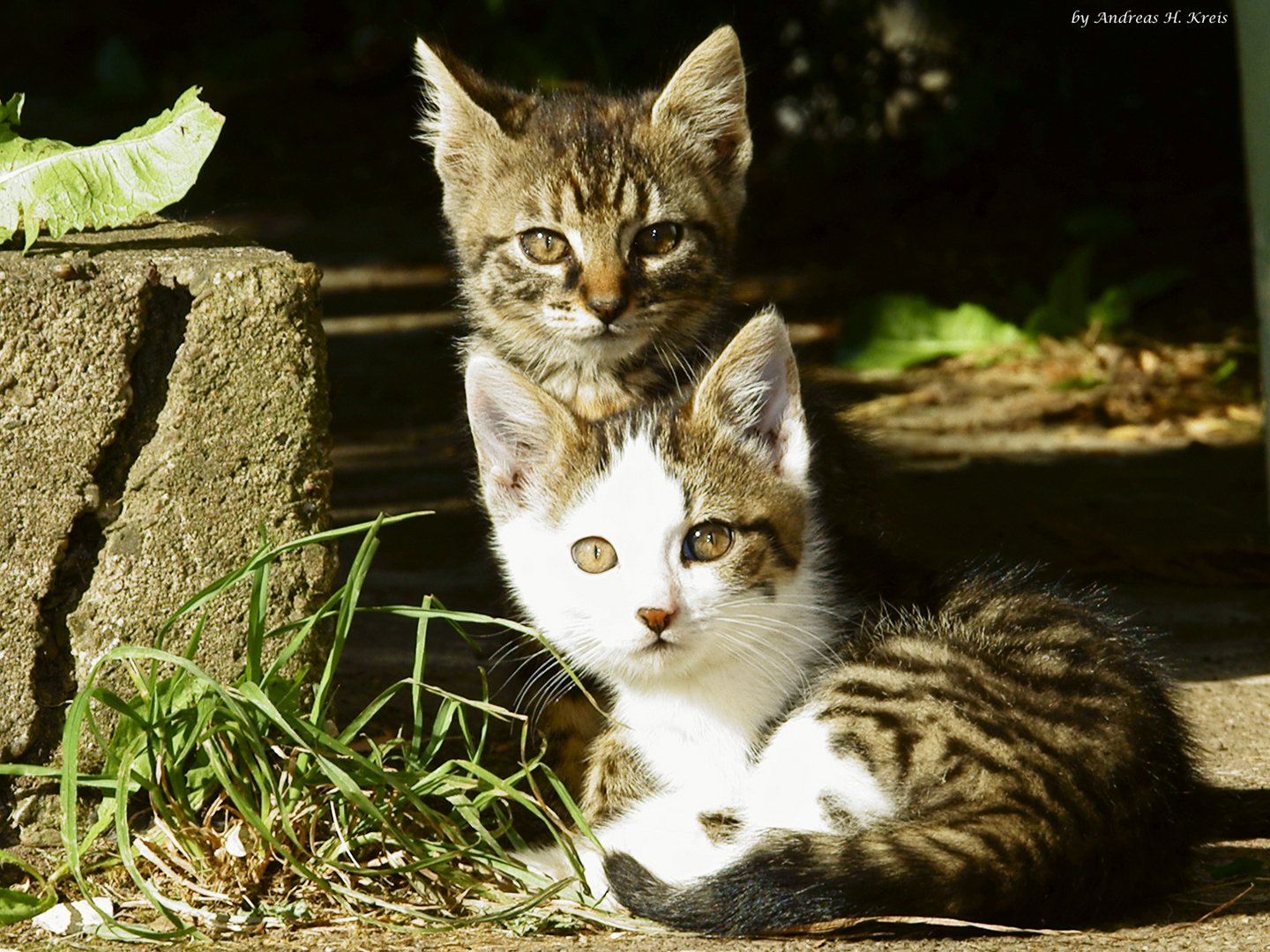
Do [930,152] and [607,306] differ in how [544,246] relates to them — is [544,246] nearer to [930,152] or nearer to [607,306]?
[607,306]

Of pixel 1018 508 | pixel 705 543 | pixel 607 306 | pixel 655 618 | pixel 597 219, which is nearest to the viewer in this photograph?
pixel 655 618

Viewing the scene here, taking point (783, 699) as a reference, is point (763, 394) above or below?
above

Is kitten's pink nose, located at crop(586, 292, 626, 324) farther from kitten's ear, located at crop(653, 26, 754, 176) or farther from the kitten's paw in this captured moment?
the kitten's paw

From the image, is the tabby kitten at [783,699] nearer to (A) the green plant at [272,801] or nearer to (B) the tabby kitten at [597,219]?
(A) the green plant at [272,801]

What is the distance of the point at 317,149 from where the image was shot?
12.0 metres

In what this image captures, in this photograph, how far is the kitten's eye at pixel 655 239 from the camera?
150 inches

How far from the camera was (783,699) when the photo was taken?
2996mm

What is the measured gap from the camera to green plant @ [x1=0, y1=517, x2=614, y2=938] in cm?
270

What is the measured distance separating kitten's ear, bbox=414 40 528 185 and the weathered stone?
121cm

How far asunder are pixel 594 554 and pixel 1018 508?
2974 millimetres

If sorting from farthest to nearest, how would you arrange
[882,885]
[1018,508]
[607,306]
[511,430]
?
[1018,508] → [607,306] → [511,430] → [882,885]

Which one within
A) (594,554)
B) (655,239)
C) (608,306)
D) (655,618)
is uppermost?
(655,239)

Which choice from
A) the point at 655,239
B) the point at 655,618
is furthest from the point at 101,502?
the point at 655,239

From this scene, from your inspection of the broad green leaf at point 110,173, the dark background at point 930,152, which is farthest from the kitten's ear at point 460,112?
the dark background at point 930,152
